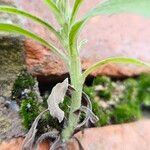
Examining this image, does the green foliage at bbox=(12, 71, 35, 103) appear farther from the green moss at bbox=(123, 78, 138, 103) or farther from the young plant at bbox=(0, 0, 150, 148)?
the green moss at bbox=(123, 78, 138, 103)

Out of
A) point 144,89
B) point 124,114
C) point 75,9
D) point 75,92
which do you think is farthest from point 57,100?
point 144,89

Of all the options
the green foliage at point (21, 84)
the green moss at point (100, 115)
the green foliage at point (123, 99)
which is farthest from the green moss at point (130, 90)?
the green foliage at point (21, 84)

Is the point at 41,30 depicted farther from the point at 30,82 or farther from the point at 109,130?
the point at 109,130

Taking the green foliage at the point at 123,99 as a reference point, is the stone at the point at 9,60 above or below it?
above

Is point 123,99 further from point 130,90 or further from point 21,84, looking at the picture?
point 21,84

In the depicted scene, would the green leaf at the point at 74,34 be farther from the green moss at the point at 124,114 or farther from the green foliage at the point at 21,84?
the green moss at the point at 124,114

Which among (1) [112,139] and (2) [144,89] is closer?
(1) [112,139]

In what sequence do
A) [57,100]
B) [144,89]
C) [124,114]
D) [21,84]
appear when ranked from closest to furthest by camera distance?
[57,100] → [21,84] → [124,114] → [144,89]

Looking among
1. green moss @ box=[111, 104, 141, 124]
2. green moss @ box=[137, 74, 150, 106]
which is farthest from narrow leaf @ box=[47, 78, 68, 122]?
green moss @ box=[137, 74, 150, 106]
